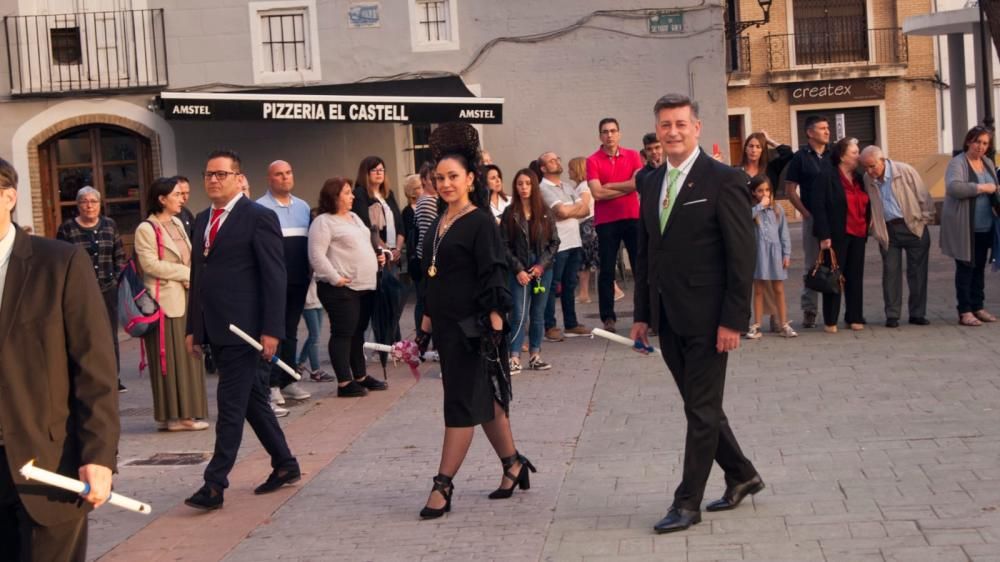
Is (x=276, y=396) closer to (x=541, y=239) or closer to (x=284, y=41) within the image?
(x=541, y=239)

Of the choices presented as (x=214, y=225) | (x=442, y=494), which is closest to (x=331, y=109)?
(x=214, y=225)

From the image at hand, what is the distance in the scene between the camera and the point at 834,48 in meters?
42.5

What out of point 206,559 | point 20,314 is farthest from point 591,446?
point 20,314

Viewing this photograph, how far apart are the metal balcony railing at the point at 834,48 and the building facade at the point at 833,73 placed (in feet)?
0.10

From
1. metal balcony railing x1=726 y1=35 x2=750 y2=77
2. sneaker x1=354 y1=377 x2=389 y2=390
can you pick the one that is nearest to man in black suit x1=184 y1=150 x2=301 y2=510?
sneaker x1=354 y1=377 x2=389 y2=390

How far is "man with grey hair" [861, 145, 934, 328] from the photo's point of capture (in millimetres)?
13086

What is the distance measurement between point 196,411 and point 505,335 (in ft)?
12.6

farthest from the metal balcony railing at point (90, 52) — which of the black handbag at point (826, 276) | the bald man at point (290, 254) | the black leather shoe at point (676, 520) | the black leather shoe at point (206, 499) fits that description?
the black leather shoe at point (676, 520)

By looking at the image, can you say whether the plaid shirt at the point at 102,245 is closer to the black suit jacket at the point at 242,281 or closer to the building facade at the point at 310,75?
the black suit jacket at the point at 242,281

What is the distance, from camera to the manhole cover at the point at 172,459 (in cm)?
902

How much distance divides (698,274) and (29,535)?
323 cm

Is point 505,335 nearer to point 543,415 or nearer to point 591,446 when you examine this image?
point 591,446

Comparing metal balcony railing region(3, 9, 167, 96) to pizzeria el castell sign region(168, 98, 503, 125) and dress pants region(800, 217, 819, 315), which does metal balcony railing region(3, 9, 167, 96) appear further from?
dress pants region(800, 217, 819, 315)

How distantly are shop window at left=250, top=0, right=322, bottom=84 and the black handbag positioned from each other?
10560 mm
